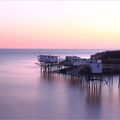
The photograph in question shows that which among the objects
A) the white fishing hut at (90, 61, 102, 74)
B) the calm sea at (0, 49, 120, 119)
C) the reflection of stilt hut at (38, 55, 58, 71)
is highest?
the white fishing hut at (90, 61, 102, 74)

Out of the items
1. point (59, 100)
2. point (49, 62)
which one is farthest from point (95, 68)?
point (49, 62)

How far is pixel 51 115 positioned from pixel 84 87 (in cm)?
1608

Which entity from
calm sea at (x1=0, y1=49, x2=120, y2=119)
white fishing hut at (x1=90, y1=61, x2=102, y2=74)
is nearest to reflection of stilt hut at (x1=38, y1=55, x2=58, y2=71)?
calm sea at (x1=0, y1=49, x2=120, y2=119)

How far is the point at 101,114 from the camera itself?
2972cm

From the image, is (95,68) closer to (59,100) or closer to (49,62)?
(59,100)

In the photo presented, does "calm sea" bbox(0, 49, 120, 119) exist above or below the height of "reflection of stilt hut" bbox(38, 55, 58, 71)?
below

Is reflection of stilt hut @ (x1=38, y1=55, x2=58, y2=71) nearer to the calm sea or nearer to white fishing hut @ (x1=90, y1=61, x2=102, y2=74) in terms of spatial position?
the calm sea

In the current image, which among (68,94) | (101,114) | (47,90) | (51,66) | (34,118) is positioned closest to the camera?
(34,118)

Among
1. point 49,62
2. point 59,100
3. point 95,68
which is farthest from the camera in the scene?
point 49,62

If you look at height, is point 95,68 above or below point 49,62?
above

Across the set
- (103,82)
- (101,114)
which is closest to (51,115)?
(101,114)

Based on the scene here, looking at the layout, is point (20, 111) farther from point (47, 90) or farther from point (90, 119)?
point (47, 90)

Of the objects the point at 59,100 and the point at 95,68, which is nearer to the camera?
the point at 59,100

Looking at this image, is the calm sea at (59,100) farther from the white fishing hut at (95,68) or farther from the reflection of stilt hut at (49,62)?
the reflection of stilt hut at (49,62)
